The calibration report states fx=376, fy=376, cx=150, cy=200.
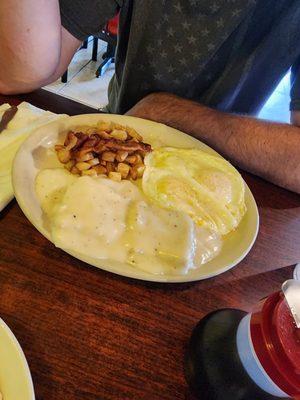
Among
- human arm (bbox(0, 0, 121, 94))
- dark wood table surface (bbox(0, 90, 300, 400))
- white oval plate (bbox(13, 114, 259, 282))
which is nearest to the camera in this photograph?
dark wood table surface (bbox(0, 90, 300, 400))

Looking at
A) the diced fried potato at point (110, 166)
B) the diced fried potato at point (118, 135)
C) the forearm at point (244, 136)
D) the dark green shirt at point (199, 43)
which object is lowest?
the diced fried potato at point (110, 166)

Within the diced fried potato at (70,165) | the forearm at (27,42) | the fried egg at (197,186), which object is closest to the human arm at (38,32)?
the forearm at (27,42)

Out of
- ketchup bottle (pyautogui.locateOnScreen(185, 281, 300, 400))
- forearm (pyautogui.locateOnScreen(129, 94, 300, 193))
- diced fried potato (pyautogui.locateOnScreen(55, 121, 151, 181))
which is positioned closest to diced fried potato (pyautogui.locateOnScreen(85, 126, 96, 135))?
diced fried potato (pyautogui.locateOnScreen(55, 121, 151, 181))

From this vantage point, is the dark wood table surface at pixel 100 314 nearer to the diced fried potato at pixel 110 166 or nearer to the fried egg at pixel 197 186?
the fried egg at pixel 197 186

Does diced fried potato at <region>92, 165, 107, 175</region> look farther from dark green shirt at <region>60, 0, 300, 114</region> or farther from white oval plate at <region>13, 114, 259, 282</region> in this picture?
dark green shirt at <region>60, 0, 300, 114</region>

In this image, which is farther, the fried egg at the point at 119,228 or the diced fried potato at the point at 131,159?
the diced fried potato at the point at 131,159

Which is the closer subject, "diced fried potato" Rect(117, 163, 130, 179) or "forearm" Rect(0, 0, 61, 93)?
"diced fried potato" Rect(117, 163, 130, 179)

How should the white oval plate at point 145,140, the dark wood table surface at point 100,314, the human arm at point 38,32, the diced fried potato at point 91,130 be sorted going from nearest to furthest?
1. the dark wood table surface at point 100,314
2. the white oval plate at point 145,140
3. the diced fried potato at point 91,130
4. the human arm at point 38,32

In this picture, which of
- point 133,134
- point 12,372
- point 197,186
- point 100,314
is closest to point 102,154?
point 133,134
